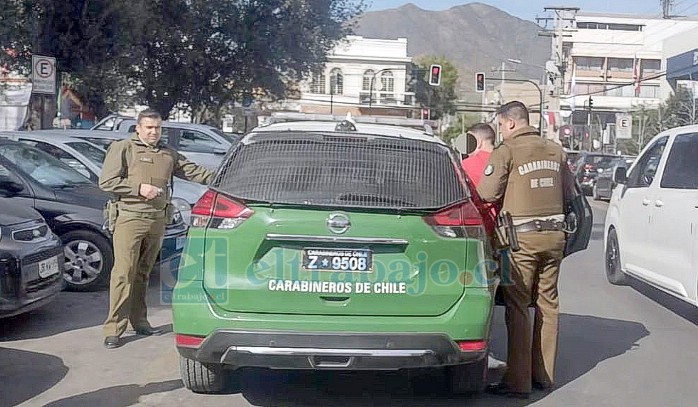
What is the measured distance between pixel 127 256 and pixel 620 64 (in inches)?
3613

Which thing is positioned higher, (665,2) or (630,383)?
(665,2)

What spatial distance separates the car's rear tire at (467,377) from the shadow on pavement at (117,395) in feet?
6.08

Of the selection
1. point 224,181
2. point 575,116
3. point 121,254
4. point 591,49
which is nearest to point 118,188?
point 121,254

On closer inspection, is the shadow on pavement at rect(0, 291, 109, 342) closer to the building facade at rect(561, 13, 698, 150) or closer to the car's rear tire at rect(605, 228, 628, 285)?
the car's rear tire at rect(605, 228, 628, 285)

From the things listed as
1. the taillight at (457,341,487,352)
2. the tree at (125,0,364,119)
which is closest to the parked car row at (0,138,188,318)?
the taillight at (457,341,487,352)

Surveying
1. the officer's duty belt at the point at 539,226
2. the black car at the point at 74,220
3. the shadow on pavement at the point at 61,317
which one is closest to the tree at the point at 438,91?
the black car at the point at 74,220

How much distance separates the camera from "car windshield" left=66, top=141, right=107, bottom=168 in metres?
11.3

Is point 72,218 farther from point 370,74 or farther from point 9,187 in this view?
point 370,74

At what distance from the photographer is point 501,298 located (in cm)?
648

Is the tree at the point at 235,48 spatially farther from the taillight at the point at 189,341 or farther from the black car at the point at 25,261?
the taillight at the point at 189,341

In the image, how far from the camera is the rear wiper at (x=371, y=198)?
17.3 feet

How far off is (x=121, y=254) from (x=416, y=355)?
301cm

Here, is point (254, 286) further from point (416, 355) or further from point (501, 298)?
point (501, 298)

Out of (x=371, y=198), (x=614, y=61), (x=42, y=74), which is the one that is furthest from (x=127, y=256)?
(x=614, y=61)
